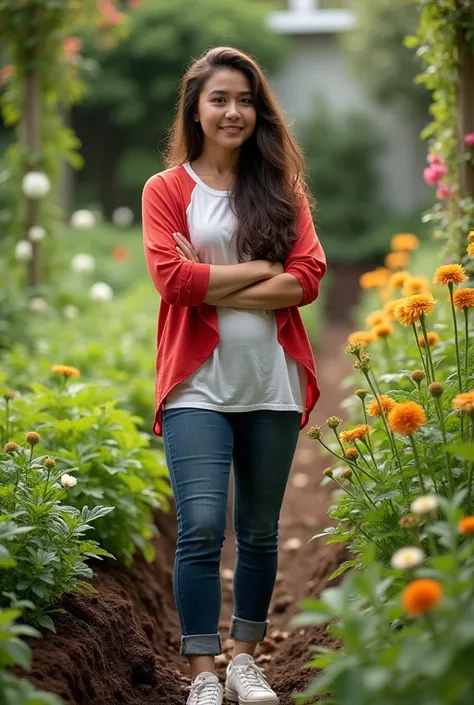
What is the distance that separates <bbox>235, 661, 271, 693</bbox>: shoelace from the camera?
297 cm

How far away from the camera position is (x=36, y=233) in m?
7.67

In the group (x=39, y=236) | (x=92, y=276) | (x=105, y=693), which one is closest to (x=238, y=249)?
(x=105, y=693)

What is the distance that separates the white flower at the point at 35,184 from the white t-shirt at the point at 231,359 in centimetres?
472

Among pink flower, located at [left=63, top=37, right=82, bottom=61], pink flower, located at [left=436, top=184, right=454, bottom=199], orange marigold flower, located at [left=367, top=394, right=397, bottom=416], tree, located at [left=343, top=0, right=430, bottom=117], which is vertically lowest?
orange marigold flower, located at [left=367, top=394, right=397, bottom=416]

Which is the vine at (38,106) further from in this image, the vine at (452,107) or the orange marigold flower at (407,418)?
the orange marigold flower at (407,418)

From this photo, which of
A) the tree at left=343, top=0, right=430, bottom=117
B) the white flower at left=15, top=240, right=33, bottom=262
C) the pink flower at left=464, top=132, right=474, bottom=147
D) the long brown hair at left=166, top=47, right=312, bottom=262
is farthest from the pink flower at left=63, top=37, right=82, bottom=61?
the tree at left=343, top=0, right=430, bottom=117

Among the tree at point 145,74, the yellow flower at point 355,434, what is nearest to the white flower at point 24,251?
the yellow flower at point 355,434

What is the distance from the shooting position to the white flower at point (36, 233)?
25.2 feet

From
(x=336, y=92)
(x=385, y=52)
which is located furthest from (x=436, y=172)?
(x=336, y=92)

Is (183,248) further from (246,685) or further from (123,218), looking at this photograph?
(123,218)

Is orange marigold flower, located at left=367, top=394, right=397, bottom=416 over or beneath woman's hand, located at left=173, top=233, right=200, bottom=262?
beneath

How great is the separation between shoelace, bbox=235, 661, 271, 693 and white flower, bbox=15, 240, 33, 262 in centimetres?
518

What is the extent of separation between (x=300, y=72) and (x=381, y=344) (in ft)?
58.0

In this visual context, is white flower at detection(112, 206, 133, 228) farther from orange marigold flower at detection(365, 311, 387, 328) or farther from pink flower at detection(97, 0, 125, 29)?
orange marigold flower at detection(365, 311, 387, 328)
